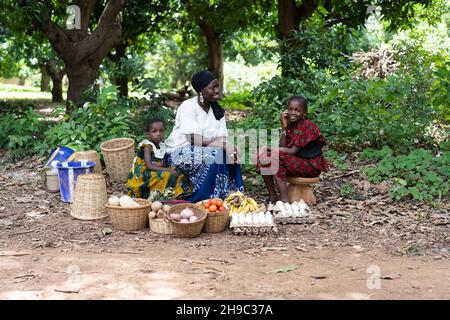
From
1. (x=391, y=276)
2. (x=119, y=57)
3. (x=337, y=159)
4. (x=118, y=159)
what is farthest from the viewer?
(x=119, y=57)

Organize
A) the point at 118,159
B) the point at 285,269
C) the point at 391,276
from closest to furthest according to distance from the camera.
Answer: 1. the point at 391,276
2. the point at 285,269
3. the point at 118,159

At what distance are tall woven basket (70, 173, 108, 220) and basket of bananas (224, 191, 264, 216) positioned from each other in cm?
129

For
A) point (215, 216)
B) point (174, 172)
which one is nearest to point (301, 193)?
point (215, 216)

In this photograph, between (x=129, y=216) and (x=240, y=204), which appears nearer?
(x=129, y=216)

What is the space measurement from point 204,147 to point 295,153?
972 mm

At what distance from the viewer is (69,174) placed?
6.08m

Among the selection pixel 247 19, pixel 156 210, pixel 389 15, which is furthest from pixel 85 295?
pixel 247 19

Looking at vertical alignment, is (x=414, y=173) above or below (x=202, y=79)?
below

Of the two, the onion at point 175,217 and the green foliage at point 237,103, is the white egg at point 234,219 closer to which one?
the onion at point 175,217

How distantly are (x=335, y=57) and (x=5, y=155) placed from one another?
17.8 feet

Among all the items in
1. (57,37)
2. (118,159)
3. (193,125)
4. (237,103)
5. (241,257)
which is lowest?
(241,257)

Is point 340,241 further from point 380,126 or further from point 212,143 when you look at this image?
point 380,126

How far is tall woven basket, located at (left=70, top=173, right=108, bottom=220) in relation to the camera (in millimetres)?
5531

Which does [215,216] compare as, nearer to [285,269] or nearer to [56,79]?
[285,269]
